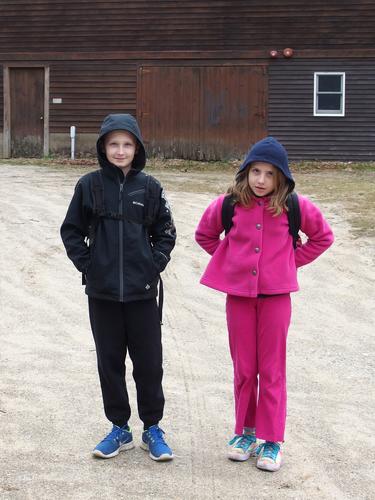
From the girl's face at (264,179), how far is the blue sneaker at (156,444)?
132 cm

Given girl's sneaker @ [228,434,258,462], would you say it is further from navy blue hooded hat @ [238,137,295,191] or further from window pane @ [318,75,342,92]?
window pane @ [318,75,342,92]

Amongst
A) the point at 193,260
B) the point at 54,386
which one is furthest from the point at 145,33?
the point at 54,386

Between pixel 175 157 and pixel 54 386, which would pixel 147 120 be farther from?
pixel 54 386

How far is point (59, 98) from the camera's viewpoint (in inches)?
843

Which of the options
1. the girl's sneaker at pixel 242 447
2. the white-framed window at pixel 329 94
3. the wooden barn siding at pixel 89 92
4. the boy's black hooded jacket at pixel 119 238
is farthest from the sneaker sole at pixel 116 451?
the wooden barn siding at pixel 89 92

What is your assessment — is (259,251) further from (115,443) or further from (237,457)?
(115,443)

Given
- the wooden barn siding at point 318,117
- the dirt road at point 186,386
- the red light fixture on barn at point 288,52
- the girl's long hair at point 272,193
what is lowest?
the dirt road at point 186,386

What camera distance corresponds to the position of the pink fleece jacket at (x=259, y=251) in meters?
4.25

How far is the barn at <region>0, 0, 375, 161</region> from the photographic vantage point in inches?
794

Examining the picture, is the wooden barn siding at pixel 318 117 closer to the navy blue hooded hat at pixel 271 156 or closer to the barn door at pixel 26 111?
the barn door at pixel 26 111

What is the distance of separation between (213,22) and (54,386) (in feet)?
52.7

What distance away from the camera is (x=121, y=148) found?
4.33m

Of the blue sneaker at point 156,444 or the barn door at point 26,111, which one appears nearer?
the blue sneaker at point 156,444

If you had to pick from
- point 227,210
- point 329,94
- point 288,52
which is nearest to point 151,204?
point 227,210
